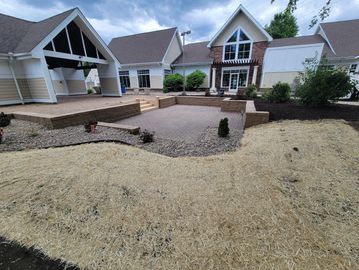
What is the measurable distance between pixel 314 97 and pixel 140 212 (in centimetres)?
803

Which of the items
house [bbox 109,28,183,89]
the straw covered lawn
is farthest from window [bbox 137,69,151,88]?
the straw covered lawn

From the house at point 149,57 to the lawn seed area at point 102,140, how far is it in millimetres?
15129

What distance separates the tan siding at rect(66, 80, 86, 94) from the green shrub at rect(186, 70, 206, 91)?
1089 cm

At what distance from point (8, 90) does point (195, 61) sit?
1594 cm

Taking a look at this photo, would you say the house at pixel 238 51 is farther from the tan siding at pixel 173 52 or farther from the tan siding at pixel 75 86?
the tan siding at pixel 75 86

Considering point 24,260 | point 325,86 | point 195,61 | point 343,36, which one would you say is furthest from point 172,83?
point 343,36

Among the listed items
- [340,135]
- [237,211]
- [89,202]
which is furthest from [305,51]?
[89,202]

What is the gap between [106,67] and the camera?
13461 mm

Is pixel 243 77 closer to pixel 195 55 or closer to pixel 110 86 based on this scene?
pixel 195 55

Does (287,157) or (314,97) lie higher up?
(314,97)

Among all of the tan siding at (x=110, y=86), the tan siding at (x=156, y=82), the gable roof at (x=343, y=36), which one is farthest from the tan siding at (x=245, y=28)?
the tan siding at (x=110, y=86)

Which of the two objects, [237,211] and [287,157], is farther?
[287,157]

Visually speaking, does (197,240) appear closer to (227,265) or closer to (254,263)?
(227,265)

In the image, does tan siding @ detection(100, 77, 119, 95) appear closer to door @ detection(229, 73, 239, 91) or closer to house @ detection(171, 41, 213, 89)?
house @ detection(171, 41, 213, 89)
